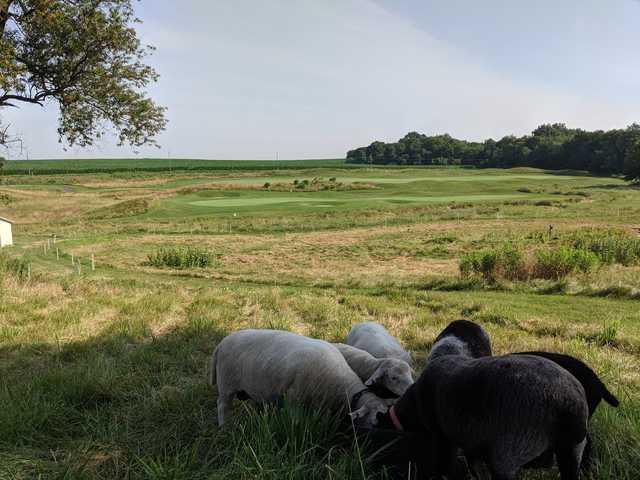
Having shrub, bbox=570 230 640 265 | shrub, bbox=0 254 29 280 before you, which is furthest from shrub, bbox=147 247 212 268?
shrub, bbox=570 230 640 265

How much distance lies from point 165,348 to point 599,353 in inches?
267

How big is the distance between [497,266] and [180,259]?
1566 centimetres

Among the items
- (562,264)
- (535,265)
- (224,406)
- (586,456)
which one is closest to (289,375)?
(224,406)

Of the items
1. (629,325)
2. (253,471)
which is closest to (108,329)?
(253,471)

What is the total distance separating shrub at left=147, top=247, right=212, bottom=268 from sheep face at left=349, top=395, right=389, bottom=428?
69.1 ft

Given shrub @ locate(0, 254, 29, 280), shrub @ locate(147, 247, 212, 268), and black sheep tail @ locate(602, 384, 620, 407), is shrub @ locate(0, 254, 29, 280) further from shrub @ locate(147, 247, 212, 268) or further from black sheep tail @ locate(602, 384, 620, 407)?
black sheep tail @ locate(602, 384, 620, 407)

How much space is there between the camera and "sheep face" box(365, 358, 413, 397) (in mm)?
4453

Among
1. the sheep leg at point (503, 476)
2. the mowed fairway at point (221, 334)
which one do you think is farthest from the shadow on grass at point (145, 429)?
the sheep leg at point (503, 476)

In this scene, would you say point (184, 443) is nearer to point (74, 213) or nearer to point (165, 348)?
point (165, 348)

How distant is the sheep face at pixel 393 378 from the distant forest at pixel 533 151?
319 feet

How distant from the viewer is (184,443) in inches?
167

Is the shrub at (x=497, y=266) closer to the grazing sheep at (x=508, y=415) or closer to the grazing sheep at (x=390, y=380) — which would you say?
the grazing sheep at (x=390, y=380)

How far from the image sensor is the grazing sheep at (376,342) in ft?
20.9

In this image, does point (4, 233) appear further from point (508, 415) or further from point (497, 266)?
point (508, 415)
